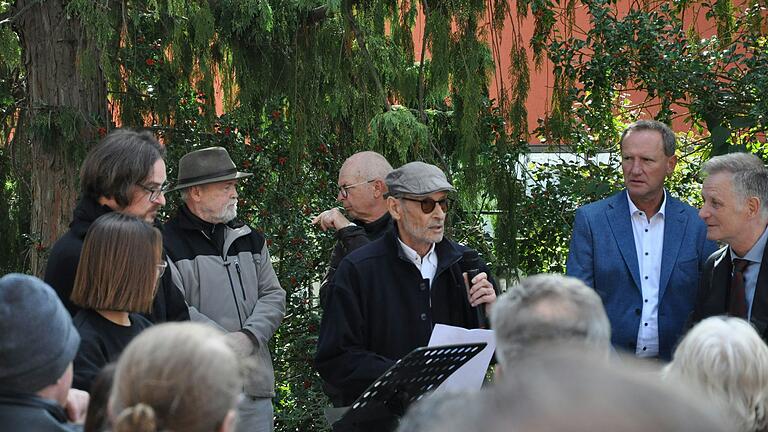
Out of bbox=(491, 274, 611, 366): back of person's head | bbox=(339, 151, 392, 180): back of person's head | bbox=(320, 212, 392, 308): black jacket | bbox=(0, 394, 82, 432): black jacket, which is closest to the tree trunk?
bbox=(339, 151, 392, 180): back of person's head

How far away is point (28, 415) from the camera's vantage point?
2.46 metres

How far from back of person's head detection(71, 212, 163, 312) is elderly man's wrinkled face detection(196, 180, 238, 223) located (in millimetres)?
1526

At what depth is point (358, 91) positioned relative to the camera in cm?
680

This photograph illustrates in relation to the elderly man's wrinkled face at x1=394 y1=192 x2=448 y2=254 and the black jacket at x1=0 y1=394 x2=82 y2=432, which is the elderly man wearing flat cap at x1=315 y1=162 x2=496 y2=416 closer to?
the elderly man's wrinkled face at x1=394 y1=192 x2=448 y2=254

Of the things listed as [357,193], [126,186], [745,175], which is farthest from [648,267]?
[126,186]

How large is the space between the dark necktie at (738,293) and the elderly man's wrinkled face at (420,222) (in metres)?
1.26

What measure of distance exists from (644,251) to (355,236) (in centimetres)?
138

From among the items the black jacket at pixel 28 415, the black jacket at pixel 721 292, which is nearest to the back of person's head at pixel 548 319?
the black jacket at pixel 28 415

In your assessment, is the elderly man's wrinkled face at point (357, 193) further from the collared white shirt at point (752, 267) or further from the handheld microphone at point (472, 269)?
the collared white shirt at point (752, 267)

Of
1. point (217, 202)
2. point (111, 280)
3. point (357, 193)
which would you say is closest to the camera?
point (111, 280)

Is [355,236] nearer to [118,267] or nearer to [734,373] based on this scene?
[118,267]

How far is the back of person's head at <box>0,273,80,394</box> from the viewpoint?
2.49 m

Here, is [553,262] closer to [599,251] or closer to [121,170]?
[599,251]

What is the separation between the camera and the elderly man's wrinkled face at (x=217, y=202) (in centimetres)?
496
